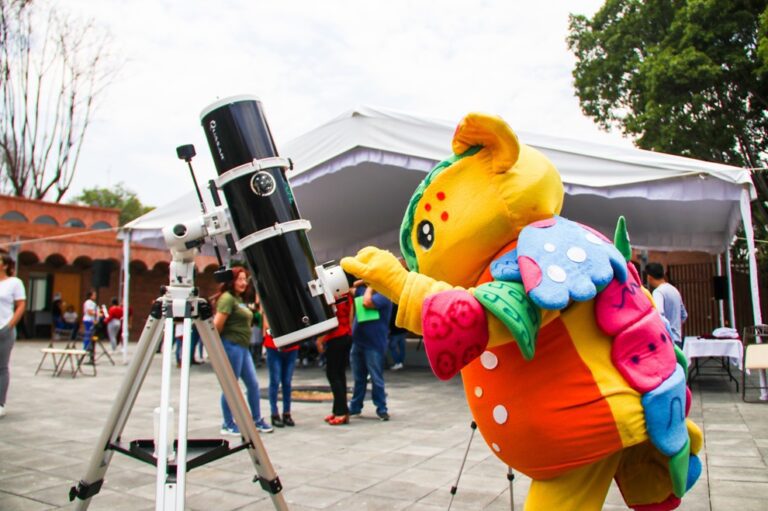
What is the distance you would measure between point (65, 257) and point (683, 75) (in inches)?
878

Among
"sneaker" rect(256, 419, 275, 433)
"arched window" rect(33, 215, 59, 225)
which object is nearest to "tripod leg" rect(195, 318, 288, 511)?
"sneaker" rect(256, 419, 275, 433)

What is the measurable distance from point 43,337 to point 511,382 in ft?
84.5

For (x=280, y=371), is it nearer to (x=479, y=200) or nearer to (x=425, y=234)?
(x=425, y=234)

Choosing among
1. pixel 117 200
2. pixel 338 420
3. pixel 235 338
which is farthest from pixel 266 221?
pixel 117 200

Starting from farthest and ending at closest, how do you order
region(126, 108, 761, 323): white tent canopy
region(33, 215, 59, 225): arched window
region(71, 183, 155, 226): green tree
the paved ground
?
1. region(71, 183, 155, 226): green tree
2. region(33, 215, 59, 225): arched window
3. region(126, 108, 761, 323): white tent canopy
4. the paved ground

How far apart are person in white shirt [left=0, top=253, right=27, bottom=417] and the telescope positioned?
4.24 m

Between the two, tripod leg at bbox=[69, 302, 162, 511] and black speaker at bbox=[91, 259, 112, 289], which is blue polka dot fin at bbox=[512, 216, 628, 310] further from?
black speaker at bbox=[91, 259, 112, 289]

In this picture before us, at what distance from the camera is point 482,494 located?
3510mm

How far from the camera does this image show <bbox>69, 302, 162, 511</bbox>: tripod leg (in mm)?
2547

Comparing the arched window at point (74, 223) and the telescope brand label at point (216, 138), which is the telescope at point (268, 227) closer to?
the telescope brand label at point (216, 138)

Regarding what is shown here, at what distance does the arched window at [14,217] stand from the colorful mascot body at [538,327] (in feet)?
84.9

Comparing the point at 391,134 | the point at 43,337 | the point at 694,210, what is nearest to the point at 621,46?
the point at 694,210

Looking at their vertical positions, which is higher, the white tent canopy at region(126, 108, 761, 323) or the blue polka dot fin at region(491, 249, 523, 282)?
the white tent canopy at region(126, 108, 761, 323)

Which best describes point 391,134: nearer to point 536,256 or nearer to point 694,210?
point 694,210
